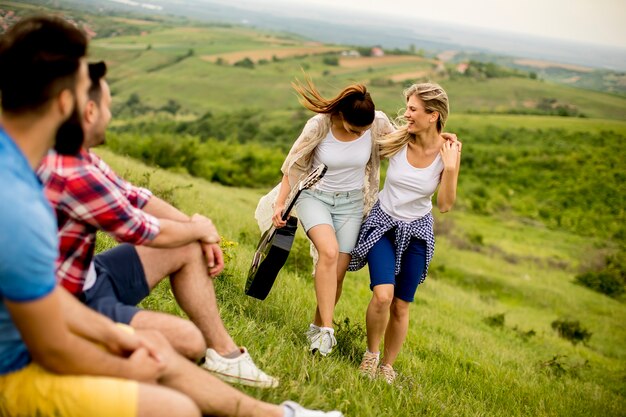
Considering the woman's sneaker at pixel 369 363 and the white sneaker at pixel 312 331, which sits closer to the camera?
the woman's sneaker at pixel 369 363

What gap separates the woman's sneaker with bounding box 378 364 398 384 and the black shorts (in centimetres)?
232

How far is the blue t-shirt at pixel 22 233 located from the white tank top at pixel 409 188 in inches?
137

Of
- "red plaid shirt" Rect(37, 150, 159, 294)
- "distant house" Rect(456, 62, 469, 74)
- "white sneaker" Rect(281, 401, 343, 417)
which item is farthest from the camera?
"distant house" Rect(456, 62, 469, 74)

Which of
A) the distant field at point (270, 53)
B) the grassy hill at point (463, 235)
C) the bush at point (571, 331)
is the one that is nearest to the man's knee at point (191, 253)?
the grassy hill at point (463, 235)

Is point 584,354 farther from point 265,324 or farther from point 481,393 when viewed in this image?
point 265,324

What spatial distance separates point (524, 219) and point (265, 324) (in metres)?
40.1

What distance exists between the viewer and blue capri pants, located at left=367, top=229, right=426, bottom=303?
16.7ft

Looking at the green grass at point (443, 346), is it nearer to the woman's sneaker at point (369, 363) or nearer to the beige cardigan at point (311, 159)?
the woman's sneaker at point (369, 363)

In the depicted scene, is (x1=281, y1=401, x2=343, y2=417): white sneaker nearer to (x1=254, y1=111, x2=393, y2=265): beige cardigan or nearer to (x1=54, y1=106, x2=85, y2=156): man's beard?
(x1=54, y1=106, x2=85, y2=156): man's beard

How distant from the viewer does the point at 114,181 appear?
10.4 ft

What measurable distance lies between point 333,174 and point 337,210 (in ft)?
1.09

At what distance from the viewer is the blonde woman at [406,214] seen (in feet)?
16.7

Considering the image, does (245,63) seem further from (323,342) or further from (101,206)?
(101,206)

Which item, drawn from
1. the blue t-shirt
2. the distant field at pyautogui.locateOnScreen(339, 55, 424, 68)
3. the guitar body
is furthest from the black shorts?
the distant field at pyautogui.locateOnScreen(339, 55, 424, 68)
